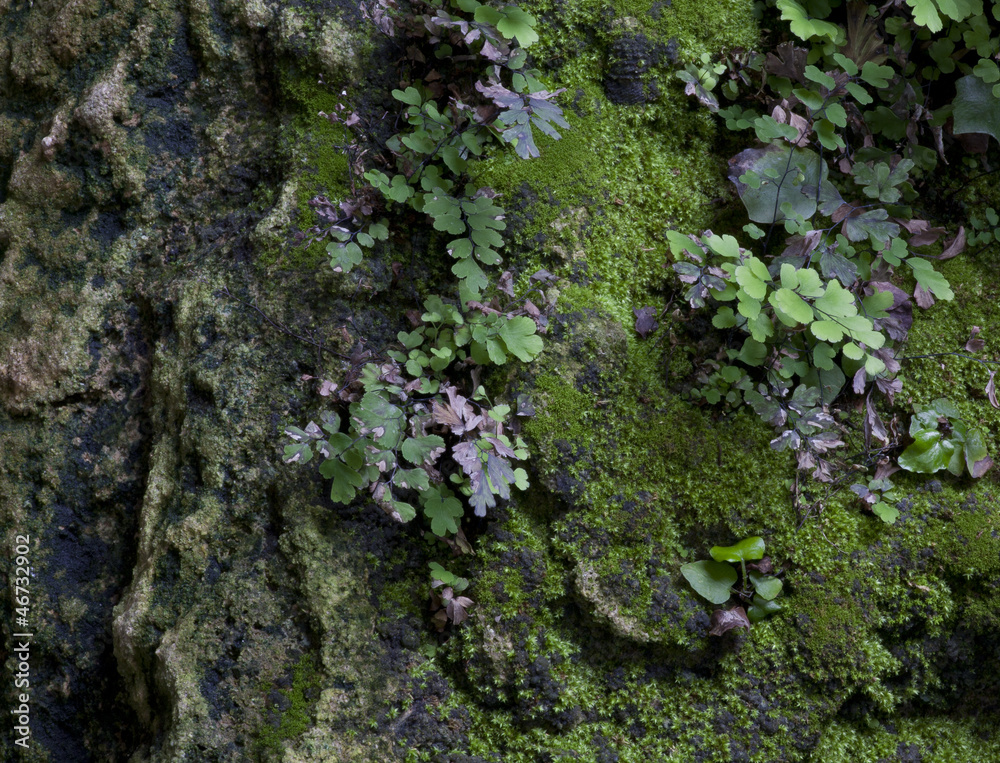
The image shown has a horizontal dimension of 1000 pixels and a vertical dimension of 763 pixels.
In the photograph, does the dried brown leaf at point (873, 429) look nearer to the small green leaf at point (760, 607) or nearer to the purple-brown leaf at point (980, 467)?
the purple-brown leaf at point (980, 467)

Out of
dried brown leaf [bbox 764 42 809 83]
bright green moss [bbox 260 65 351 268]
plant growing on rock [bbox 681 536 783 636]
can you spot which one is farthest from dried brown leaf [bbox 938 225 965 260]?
bright green moss [bbox 260 65 351 268]

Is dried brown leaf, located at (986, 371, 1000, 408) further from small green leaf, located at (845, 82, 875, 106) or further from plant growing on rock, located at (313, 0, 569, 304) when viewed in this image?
plant growing on rock, located at (313, 0, 569, 304)

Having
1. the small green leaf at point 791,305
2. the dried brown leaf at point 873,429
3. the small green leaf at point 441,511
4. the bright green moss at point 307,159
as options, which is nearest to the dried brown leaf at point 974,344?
the dried brown leaf at point 873,429

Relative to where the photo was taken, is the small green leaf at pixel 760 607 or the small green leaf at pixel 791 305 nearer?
the small green leaf at pixel 791 305

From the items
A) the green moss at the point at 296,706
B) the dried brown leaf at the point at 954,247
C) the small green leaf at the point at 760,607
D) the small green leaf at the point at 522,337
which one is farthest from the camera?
the dried brown leaf at the point at 954,247

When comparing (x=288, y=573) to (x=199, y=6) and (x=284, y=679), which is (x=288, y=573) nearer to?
(x=284, y=679)

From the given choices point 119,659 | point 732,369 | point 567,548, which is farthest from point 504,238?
point 119,659

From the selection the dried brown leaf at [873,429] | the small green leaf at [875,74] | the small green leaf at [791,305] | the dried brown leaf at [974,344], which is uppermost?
the small green leaf at [875,74]

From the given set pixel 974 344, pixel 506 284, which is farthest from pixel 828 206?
pixel 506 284
